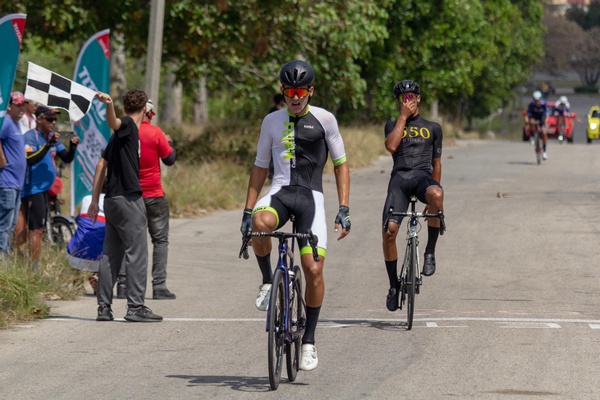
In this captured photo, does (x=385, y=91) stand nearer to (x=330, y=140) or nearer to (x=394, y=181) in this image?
(x=394, y=181)

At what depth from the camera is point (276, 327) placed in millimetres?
7582

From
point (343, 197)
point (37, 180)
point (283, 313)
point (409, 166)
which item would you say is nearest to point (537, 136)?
point (37, 180)

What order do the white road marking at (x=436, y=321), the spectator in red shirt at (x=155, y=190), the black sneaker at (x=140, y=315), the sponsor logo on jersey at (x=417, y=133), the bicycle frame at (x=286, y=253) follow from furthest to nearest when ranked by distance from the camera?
the spectator in red shirt at (x=155, y=190) → the sponsor logo on jersey at (x=417, y=133) → the black sneaker at (x=140, y=315) → the white road marking at (x=436, y=321) → the bicycle frame at (x=286, y=253)

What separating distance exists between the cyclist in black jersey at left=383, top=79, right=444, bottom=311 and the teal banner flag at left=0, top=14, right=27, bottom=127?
3.46 metres

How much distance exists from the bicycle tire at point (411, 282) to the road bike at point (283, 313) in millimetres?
2037

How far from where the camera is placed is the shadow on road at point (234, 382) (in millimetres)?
7793

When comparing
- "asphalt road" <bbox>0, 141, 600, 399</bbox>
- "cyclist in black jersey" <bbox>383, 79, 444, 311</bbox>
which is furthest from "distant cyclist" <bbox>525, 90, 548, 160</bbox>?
"cyclist in black jersey" <bbox>383, 79, 444, 311</bbox>

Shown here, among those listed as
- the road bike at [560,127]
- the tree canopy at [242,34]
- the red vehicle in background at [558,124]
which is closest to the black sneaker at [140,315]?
the tree canopy at [242,34]

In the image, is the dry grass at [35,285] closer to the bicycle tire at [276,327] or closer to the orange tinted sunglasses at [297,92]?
the bicycle tire at [276,327]

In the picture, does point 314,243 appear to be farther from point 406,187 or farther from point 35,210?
point 35,210

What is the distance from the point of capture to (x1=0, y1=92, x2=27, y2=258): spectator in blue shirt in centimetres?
1193

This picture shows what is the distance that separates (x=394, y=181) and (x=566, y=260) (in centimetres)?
476

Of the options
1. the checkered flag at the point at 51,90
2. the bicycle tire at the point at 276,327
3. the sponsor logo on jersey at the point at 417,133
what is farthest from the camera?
the checkered flag at the point at 51,90

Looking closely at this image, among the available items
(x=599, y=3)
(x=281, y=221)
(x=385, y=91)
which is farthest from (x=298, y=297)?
(x=599, y=3)
